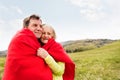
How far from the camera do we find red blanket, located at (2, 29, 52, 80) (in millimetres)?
9750

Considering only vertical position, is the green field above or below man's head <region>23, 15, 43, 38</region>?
below

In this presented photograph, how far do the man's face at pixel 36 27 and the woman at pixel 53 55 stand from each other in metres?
0.14

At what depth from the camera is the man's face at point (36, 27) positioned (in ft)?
32.1

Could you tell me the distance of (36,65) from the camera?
384 inches

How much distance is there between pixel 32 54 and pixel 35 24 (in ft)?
2.53

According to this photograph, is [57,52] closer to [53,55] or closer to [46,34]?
[53,55]

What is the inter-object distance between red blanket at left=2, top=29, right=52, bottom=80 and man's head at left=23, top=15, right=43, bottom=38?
0.11 m

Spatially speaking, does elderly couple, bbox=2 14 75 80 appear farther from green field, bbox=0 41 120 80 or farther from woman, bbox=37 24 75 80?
green field, bbox=0 41 120 80

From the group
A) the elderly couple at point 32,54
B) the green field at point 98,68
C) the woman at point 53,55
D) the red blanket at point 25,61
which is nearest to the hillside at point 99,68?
the green field at point 98,68

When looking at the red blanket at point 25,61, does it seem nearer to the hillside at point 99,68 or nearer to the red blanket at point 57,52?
the red blanket at point 57,52

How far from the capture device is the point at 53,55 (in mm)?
10234

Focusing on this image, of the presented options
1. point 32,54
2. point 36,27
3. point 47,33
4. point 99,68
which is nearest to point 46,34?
point 47,33

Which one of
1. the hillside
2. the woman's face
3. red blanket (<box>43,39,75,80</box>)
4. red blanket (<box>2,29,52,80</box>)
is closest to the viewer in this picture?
red blanket (<box>2,29,52,80</box>)

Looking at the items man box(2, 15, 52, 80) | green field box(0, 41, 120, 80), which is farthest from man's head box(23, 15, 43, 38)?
green field box(0, 41, 120, 80)
